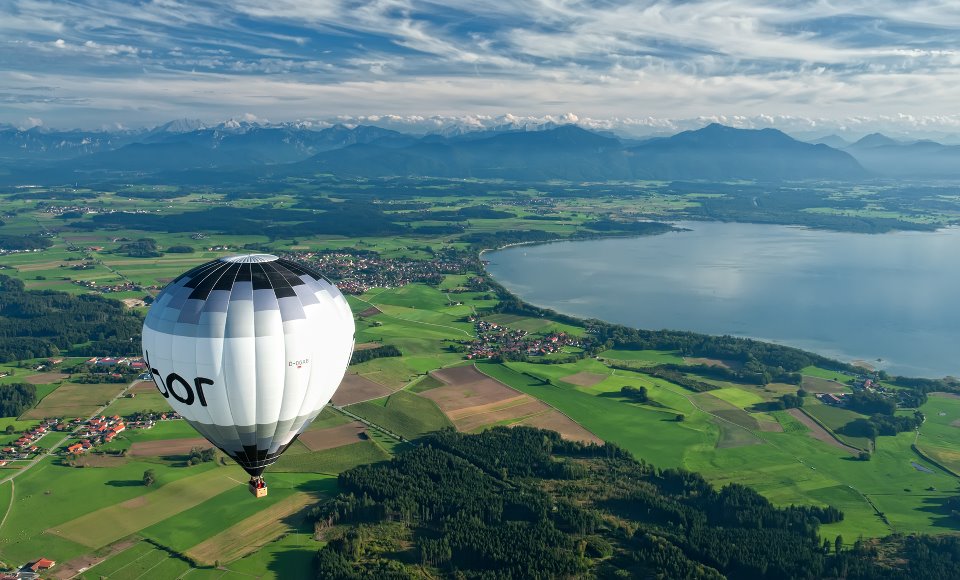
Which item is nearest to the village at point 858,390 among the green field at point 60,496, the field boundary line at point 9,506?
the green field at point 60,496

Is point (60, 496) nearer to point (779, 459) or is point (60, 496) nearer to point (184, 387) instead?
point (184, 387)

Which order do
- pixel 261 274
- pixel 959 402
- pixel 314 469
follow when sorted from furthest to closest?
pixel 959 402, pixel 314 469, pixel 261 274

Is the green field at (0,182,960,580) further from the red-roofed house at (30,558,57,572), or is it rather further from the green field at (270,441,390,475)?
the red-roofed house at (30,558,57,572)

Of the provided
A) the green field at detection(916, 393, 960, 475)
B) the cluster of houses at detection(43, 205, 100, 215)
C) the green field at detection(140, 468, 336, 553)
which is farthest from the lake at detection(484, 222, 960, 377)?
the cluster of houses at detection(43, 205, 100, 215)

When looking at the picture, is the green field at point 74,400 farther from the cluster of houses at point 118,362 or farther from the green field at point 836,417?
the green field at point 836,417

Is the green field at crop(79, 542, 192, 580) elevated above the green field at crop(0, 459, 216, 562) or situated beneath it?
situated beneath

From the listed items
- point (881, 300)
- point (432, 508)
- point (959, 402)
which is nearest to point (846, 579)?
point (432, 508)

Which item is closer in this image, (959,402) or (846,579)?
(846,579)

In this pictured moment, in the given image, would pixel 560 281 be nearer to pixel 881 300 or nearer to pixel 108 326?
pixel 881 300
